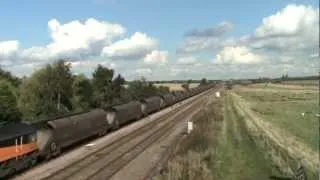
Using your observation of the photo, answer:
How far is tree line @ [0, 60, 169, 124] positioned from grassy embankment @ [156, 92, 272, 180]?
3094 cm

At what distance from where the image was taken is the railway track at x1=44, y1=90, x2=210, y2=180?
97.9 ft

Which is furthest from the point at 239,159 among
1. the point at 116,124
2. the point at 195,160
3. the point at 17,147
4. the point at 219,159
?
Answer: the point at 116,124

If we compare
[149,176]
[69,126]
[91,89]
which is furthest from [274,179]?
[91,89]

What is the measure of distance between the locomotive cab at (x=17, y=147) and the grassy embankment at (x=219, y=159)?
27.1 feet

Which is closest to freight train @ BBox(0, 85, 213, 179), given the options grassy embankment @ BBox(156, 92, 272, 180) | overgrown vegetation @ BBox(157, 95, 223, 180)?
overgrown vegetation @ BBox(157, 95, 223, 180)

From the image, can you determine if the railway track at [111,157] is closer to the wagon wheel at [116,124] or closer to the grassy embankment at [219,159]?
the wagon wheel at [116,124]

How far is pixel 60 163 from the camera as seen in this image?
3438 cm

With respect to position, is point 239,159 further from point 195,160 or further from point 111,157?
point 111,157

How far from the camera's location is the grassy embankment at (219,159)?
27.2 metres

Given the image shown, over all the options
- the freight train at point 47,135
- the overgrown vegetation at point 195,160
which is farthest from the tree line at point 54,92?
the overgrown vegetation at point 195,160

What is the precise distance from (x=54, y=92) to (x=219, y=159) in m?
74.8

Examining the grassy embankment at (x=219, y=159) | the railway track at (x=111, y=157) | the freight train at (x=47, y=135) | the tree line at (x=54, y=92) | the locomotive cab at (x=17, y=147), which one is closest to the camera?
the grassy embankment at (x=219, y=159)

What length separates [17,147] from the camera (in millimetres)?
28984

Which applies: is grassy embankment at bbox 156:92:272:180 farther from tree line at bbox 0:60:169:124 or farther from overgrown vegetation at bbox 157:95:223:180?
tree line at bbox 0:60:169:124
